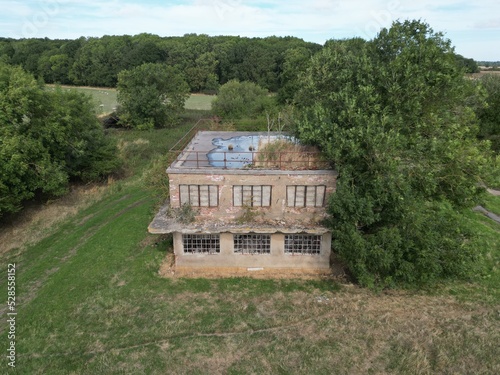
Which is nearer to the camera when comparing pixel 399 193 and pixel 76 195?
pixel 399 193

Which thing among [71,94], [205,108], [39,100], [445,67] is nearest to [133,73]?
[205,108]

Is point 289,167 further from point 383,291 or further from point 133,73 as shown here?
point 133,73

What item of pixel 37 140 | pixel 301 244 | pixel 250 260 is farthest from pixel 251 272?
pixel 37 140

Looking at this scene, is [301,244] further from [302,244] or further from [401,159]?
[401,159]

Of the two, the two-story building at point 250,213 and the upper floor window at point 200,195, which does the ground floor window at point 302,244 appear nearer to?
the two-story building at point 250,213

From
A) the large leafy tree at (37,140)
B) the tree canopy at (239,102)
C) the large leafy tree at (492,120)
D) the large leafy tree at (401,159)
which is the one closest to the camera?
the large leafy tree at (401,159)

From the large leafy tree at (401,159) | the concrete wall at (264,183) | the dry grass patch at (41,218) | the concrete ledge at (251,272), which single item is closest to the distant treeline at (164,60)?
the dry grass patch at (41,218)

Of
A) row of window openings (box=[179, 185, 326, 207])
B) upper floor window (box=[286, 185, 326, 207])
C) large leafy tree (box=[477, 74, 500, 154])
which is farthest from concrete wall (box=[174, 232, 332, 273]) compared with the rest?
large leafy tree (box=[477, 74, 500, 154])

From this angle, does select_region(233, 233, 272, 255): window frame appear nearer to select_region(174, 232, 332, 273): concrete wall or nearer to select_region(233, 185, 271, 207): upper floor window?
select_region(174, 232, 332, 273): concrete wall
